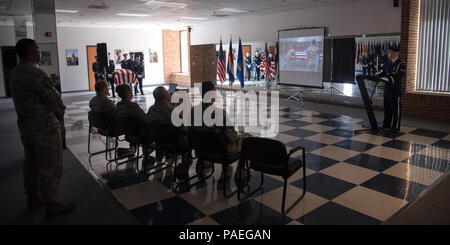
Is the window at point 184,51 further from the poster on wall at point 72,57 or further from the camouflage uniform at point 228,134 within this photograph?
the camouflage uniform at point 228,134

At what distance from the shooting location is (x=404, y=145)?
5.37m

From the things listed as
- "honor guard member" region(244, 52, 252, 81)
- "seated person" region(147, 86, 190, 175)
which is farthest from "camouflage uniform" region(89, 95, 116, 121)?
"honor guard member" region(244, 52, 252, 81)

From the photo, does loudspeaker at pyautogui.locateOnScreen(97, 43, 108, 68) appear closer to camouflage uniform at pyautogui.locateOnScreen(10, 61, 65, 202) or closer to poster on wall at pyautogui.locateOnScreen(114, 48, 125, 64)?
camouflage uniform at pyautogui.locateOnScreen(10, 61, 65, 202)

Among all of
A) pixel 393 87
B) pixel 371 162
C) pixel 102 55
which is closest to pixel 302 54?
pixel 393 87

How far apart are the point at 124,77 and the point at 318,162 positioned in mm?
9372

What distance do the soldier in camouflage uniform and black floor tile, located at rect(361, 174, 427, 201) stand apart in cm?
328

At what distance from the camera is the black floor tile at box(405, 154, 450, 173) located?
431 centimetres

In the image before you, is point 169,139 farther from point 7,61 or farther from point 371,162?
point 7,61

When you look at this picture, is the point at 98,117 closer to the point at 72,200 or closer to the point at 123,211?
the point at 72,200

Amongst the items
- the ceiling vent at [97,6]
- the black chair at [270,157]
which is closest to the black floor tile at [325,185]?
the black chair at [270,157]

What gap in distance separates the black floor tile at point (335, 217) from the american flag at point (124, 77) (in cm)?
1038

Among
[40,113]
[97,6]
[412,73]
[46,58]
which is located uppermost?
[97,6]

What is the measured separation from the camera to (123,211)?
3.18 meters
